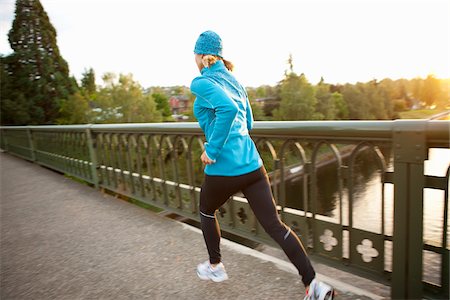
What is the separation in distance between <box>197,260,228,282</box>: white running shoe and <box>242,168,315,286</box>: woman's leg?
2.19ft

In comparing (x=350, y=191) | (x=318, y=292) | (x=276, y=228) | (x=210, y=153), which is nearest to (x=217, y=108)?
(x=210, y=153)

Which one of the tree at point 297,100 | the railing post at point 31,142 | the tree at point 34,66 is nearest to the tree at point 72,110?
the tree at point 34,66

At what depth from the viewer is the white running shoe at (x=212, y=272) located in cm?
247

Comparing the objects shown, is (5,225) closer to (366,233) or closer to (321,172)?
(366,233)

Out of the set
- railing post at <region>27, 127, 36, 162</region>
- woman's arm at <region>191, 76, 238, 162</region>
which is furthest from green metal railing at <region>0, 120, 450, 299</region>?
railing post at <region>27, 127, 36, 162</region>

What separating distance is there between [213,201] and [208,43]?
1077mm

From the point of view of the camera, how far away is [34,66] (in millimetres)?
28812

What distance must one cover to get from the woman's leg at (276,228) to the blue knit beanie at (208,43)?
87cm

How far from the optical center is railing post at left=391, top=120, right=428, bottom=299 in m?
1.85

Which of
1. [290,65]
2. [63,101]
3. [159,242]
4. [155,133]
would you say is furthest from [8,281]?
[290,65]

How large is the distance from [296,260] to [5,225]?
424 centimetres

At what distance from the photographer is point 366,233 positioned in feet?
7.50

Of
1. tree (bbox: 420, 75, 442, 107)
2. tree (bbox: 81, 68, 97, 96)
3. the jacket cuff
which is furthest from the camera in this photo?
tree (bbox: 81, 68, 97, 96)

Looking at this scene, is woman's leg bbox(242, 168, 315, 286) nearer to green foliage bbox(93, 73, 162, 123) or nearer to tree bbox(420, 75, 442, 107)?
tree bbox(420, 75, 442, 107)
